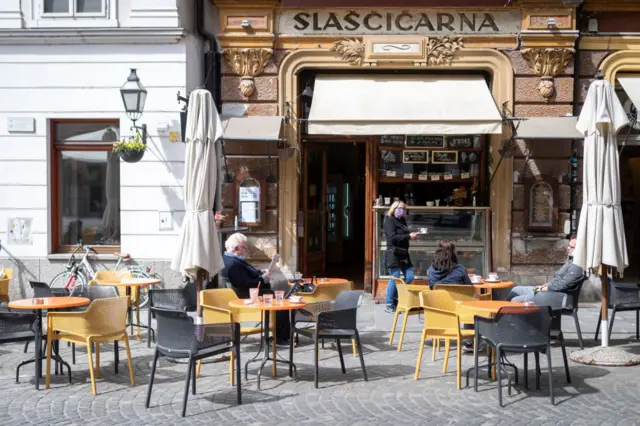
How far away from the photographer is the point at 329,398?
735 cm

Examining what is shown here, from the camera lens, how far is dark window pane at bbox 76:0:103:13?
12.9 m

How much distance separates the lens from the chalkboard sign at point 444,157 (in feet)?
44.5

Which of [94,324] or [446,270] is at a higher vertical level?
[446,270]

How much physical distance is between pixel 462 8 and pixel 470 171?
8.49ft

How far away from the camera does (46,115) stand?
12.9 meters

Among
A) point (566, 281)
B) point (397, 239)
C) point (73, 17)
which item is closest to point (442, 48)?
point (397, 239)

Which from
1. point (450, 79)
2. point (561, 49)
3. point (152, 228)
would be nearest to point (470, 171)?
point (450, 79)

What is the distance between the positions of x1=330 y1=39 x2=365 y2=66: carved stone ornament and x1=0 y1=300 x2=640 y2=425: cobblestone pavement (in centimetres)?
575

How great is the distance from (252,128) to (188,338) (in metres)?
6.09

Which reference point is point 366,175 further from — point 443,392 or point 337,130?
point 443,392

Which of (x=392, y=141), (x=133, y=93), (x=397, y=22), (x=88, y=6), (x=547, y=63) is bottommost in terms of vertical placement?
(x=392, y=141)

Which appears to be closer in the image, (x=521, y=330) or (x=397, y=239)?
(x=521, y=330)

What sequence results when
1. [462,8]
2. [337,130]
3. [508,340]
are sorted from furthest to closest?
1. [462,8]
2. [337,130]
3. [508,340]

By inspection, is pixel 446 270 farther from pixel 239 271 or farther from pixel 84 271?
pixel 84 271
